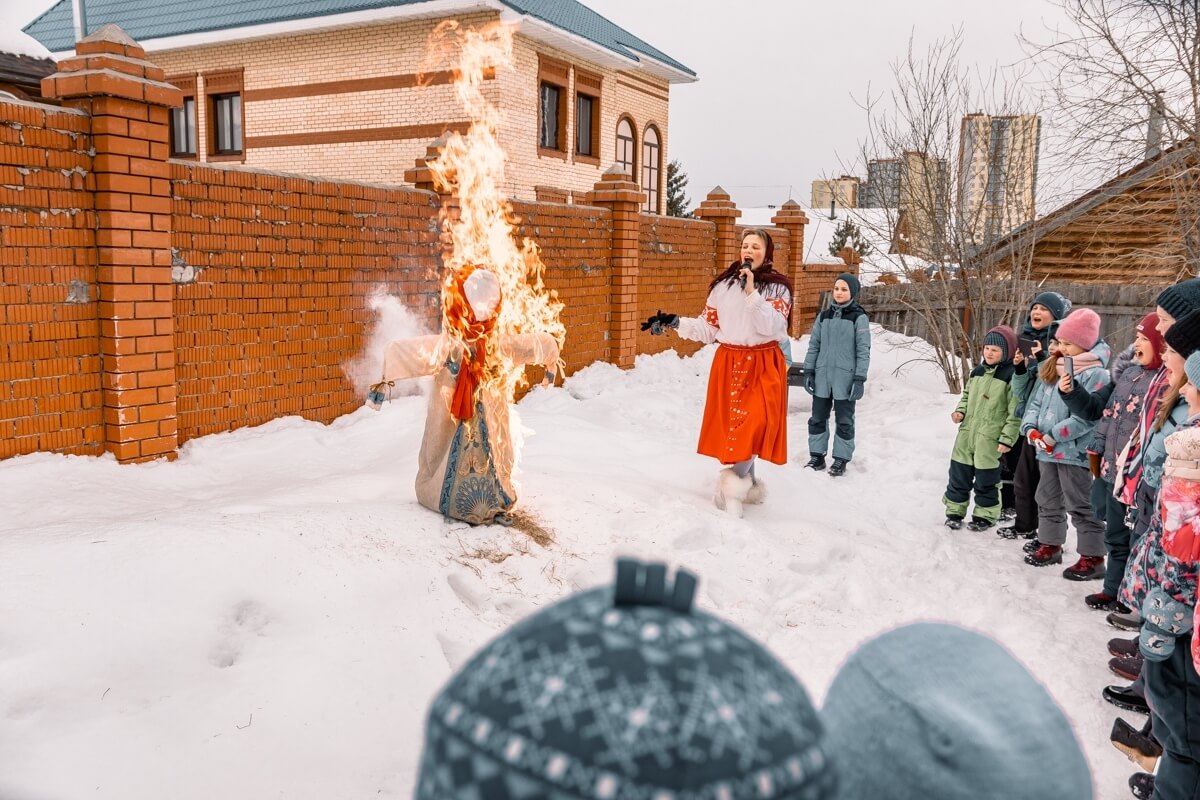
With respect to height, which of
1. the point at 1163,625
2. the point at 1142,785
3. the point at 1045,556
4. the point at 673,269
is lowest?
the point at 1142,785

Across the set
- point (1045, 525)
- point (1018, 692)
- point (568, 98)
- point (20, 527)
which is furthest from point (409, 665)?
point (568, 98)

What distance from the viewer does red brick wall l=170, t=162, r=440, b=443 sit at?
19.9ft

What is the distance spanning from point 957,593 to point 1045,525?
1.18m

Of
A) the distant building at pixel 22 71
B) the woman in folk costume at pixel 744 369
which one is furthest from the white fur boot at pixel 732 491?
the distant building at pixel 22 71

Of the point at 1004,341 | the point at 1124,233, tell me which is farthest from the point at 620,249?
the point at 1124,233

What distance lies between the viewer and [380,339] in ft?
25.6

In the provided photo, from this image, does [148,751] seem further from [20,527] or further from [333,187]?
[333,187]

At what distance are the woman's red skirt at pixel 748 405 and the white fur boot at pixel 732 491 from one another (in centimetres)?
12

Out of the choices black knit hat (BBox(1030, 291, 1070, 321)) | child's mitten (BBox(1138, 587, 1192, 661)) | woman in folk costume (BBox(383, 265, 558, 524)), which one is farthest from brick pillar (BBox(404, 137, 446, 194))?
child's mitten (BBox(1138, 587, 1192, 661))

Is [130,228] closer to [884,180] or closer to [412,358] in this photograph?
[412,358]

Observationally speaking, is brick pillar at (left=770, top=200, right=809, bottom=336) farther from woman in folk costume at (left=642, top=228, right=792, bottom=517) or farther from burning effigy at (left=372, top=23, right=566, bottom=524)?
burning effigy at (left=372, top=23, right=566, bottom=524)

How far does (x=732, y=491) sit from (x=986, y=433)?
1.98 meters

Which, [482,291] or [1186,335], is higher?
[482,291]

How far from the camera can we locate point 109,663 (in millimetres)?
3059
